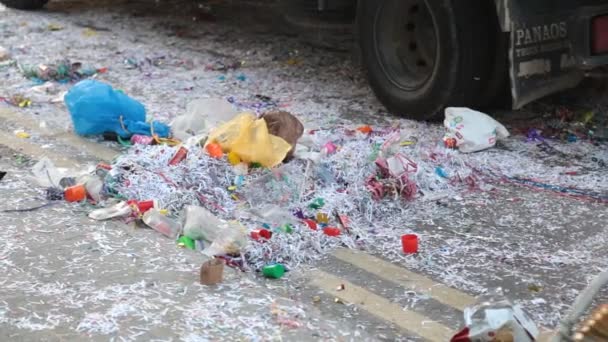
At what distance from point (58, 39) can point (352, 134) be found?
158 inches

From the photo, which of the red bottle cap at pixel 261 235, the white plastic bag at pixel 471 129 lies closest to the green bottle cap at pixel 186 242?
the red bottle cap at pixel 261 235

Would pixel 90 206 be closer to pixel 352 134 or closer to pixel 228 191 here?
pixel 228 191

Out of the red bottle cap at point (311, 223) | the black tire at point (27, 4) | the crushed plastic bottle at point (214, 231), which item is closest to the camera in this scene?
the crushed plastic bottle at point (214, 231)

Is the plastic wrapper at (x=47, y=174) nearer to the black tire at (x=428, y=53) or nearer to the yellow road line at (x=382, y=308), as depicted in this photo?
the yellow road line at (x=382, y=308)

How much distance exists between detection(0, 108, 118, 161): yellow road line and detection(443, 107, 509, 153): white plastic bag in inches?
77.9

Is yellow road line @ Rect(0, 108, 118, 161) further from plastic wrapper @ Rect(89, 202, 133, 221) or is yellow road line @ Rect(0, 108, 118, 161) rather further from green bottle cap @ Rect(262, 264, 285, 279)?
green bottle cap @ Rect(262, 264, 285, 279)

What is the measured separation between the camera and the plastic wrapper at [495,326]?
2.62m

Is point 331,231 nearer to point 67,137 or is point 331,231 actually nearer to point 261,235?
point 261,235

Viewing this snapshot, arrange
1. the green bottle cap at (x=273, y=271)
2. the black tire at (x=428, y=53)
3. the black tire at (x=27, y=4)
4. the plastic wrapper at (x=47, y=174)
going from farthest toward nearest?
the black tire at (x=27, y=4), the black tire at (x=428, y=53), the plastic wrapper at (x=47, y=174), the green bottle cap at (x=273, y=271)

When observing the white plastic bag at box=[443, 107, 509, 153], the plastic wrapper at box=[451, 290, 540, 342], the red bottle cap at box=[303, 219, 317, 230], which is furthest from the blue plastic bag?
the plastic wrapper at box=[451, 290, 540, 342]

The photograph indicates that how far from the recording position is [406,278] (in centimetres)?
344

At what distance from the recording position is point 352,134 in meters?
5.05

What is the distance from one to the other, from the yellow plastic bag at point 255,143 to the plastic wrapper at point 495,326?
6.12 feet

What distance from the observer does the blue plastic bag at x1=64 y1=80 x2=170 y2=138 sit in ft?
16.4
